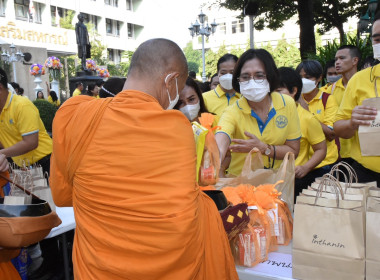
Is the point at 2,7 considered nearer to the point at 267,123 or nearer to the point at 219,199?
the point at 267,123

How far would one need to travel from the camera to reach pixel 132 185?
1.32 metres

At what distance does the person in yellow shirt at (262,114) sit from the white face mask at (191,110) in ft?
1.31

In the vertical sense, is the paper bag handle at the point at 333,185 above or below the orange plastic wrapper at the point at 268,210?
above

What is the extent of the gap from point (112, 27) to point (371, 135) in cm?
3651

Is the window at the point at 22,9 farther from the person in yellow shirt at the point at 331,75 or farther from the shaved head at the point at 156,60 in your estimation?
the shaved head at the point at 156,60

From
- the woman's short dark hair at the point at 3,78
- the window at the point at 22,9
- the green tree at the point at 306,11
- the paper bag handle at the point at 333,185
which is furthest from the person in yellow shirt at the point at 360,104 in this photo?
the window at the point at 22,9

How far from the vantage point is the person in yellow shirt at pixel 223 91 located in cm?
381

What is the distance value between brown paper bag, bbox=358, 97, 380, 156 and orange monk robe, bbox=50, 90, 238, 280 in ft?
3.67

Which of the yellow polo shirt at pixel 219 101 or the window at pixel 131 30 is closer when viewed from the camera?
the yellow polo shirt at pixel 219 101

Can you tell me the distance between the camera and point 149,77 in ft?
4.88

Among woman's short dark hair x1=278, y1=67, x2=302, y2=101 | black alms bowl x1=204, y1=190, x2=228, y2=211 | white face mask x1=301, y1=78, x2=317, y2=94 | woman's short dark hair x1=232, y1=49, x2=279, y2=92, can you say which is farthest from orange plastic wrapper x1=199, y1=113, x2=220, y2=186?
white face mask x1=301, y1=78, x2=317, y2=94

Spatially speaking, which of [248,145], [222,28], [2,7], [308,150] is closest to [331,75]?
[308,150]

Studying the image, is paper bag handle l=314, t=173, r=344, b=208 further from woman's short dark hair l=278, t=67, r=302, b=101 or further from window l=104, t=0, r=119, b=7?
window l=104, t=0, r=119, b=7

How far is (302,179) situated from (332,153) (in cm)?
71
